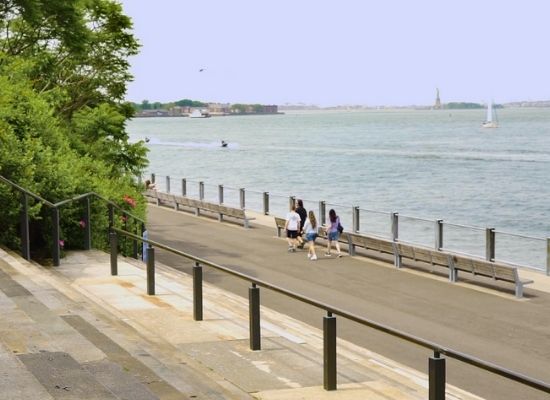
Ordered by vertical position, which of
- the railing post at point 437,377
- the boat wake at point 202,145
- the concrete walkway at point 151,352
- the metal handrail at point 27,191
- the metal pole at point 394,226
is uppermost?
the metal handrail at point 27,191

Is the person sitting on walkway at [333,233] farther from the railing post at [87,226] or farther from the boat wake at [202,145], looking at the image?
the boat wake at [202,145]

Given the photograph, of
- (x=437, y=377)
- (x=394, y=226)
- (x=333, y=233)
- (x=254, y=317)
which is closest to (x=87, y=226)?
(x=254, y=317)

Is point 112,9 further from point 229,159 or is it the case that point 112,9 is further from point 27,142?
point 229,159

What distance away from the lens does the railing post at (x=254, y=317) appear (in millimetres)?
10547

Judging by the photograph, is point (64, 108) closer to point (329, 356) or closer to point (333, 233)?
point (333, 233)

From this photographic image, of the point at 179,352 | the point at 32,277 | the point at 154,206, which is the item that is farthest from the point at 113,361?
the point at 154,206

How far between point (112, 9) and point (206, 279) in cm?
1566

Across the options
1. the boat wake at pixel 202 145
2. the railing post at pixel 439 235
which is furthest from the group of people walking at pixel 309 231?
the boat wake at pixel 202 145

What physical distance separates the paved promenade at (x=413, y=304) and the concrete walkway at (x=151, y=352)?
5.49 feet

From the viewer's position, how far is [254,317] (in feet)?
34.9

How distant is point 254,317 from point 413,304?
8.43m

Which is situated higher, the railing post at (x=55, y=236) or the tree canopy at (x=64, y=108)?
the tree canopy at (x=64, y=108)

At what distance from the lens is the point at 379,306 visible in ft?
59.5

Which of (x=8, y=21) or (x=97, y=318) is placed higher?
(x=8, y=21)
